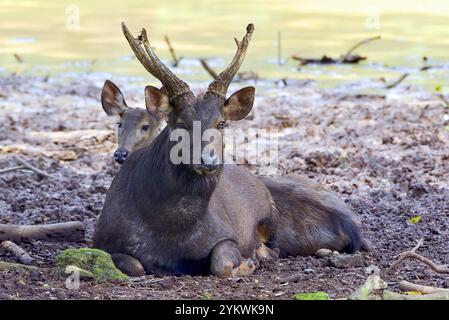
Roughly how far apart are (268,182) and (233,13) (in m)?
12.0

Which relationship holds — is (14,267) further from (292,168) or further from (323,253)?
(292,168)

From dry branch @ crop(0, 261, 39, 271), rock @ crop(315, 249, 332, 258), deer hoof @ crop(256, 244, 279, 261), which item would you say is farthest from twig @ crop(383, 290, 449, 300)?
dry branch @ crop(0, 261, 39, 271)

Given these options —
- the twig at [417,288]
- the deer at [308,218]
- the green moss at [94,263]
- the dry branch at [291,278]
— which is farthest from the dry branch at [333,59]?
the twig at [417,288]

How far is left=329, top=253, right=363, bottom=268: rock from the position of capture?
8.61 metres

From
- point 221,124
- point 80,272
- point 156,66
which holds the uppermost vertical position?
point 156,66

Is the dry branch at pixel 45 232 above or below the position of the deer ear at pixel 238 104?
below

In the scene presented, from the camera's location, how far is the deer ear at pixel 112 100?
1122 centimetres

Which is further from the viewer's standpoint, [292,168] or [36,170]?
[292,168]

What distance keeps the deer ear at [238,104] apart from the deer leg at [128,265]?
1.19 meters

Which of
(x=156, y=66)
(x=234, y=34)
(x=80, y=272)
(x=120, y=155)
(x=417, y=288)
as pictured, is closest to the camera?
(x=417, y=288)

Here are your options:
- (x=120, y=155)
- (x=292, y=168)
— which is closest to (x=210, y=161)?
(x=120, y=155)

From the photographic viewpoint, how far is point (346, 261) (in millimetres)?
8664

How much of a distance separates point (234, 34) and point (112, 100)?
7.99m

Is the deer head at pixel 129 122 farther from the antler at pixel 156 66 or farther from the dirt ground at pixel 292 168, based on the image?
the antler at pixel 156 66
